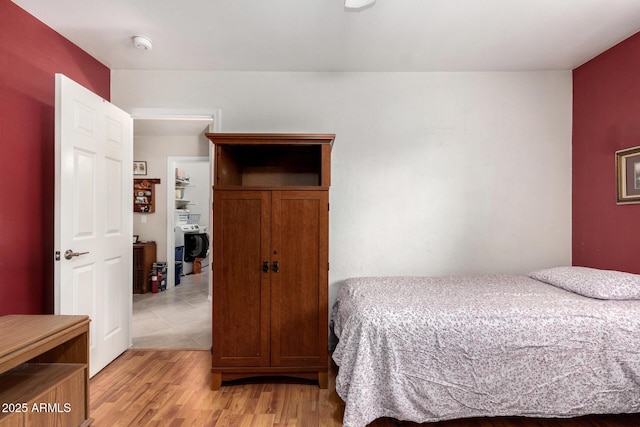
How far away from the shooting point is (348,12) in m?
1.91

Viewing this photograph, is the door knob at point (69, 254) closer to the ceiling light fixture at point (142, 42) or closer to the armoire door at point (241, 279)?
the armoire door at point (241, 279)

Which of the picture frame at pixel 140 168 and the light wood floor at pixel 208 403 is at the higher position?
the picture frame at pixel 140 168

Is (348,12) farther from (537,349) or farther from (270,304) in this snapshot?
(537,349)

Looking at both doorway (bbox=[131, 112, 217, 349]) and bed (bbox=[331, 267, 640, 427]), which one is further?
doorway (bbox=[131, 112, 217, 349])

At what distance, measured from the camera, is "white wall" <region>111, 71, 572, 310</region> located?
2676 millimetres

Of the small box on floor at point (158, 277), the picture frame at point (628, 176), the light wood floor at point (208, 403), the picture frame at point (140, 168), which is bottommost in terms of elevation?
the light wood floor at point (208, 403)

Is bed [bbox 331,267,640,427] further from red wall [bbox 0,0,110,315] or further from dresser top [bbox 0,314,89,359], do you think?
red wall [bbox 0,0,110,315]

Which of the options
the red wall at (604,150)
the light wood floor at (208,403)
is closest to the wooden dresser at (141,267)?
the light wood floor at (208,403)

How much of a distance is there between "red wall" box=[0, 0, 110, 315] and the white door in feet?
0.67

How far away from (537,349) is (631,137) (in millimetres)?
1757

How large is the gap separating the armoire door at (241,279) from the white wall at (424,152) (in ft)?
2.47

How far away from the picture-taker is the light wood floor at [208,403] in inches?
69.6

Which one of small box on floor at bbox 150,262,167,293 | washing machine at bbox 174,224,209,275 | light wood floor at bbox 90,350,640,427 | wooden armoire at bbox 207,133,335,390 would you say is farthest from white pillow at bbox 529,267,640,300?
Result: washing machine at bbox 174,224,209,275

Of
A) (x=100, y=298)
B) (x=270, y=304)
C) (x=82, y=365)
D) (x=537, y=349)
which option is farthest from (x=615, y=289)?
(x=100, y=298)
